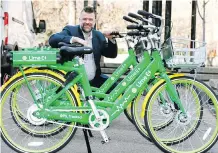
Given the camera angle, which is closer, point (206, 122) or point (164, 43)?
point (164, 43)

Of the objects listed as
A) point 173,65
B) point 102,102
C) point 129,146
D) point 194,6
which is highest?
point 194,6

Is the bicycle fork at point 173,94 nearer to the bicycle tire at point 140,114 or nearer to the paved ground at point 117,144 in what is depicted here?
the bicycle tire at point 140,114

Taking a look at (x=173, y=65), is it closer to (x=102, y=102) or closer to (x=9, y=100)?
(x=102, y=102)

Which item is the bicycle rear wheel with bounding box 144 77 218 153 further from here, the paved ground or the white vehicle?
the white vehicle

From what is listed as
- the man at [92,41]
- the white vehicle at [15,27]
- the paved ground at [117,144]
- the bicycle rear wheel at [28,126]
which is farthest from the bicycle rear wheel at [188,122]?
the white vehicle at [15,27]

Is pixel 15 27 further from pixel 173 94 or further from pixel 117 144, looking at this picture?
pixel 173 94

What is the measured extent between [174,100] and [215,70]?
837 centimetres

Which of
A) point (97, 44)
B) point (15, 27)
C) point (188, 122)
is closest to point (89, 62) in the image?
point (97, 44)

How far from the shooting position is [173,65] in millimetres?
3770

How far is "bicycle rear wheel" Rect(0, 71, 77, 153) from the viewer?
3.71 m

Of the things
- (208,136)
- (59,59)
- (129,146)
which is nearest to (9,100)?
(59,59)

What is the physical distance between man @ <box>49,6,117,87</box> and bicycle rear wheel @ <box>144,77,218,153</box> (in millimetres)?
966

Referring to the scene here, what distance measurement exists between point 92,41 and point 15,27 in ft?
12.7

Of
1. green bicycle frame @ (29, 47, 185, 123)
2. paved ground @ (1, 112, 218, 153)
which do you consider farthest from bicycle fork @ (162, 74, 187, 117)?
paved ground @ (1, 112, 218, 153)
